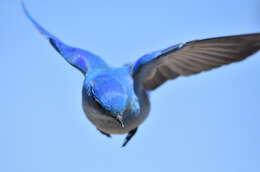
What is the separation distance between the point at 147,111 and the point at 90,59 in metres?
1.19

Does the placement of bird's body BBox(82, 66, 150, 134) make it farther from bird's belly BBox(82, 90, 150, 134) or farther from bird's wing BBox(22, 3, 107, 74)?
bird's wing BBox(22, 3, 107, 74)

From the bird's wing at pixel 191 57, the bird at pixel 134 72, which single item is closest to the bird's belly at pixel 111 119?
the bird at pixel 134 72

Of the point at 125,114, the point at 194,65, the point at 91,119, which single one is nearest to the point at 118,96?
the point at 125,114

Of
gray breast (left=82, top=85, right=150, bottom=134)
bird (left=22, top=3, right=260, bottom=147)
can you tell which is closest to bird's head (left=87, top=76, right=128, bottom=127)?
bird (left=22, top=3, right=260, bottom=147)

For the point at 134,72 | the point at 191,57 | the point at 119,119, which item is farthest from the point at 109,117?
the point at 191,57

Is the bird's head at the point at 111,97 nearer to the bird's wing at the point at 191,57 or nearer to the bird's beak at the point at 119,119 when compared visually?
the bird's beak at the point at 119,119

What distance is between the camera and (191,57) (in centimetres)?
684

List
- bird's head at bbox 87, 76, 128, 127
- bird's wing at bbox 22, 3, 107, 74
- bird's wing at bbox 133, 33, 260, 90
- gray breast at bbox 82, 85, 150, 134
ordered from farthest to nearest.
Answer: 1. bird's wing at bbox 22, 3, 107, 74
2. bird's wing at bbox 133, 33, 260, 90
3. gray breast at bbox 82, 85, 150, 134
4. bird's head at bbox 87, 76, 128, 127

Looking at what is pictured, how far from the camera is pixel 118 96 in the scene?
5.65 metres

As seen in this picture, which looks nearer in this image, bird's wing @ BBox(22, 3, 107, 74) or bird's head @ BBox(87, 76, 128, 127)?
bird's head @ BBox(87, 76, 128, 127)

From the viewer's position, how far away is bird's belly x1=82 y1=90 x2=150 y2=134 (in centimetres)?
587

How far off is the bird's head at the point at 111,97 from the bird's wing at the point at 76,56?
1000mm

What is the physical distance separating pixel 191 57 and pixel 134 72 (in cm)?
81

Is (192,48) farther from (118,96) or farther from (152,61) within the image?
(118,96)
